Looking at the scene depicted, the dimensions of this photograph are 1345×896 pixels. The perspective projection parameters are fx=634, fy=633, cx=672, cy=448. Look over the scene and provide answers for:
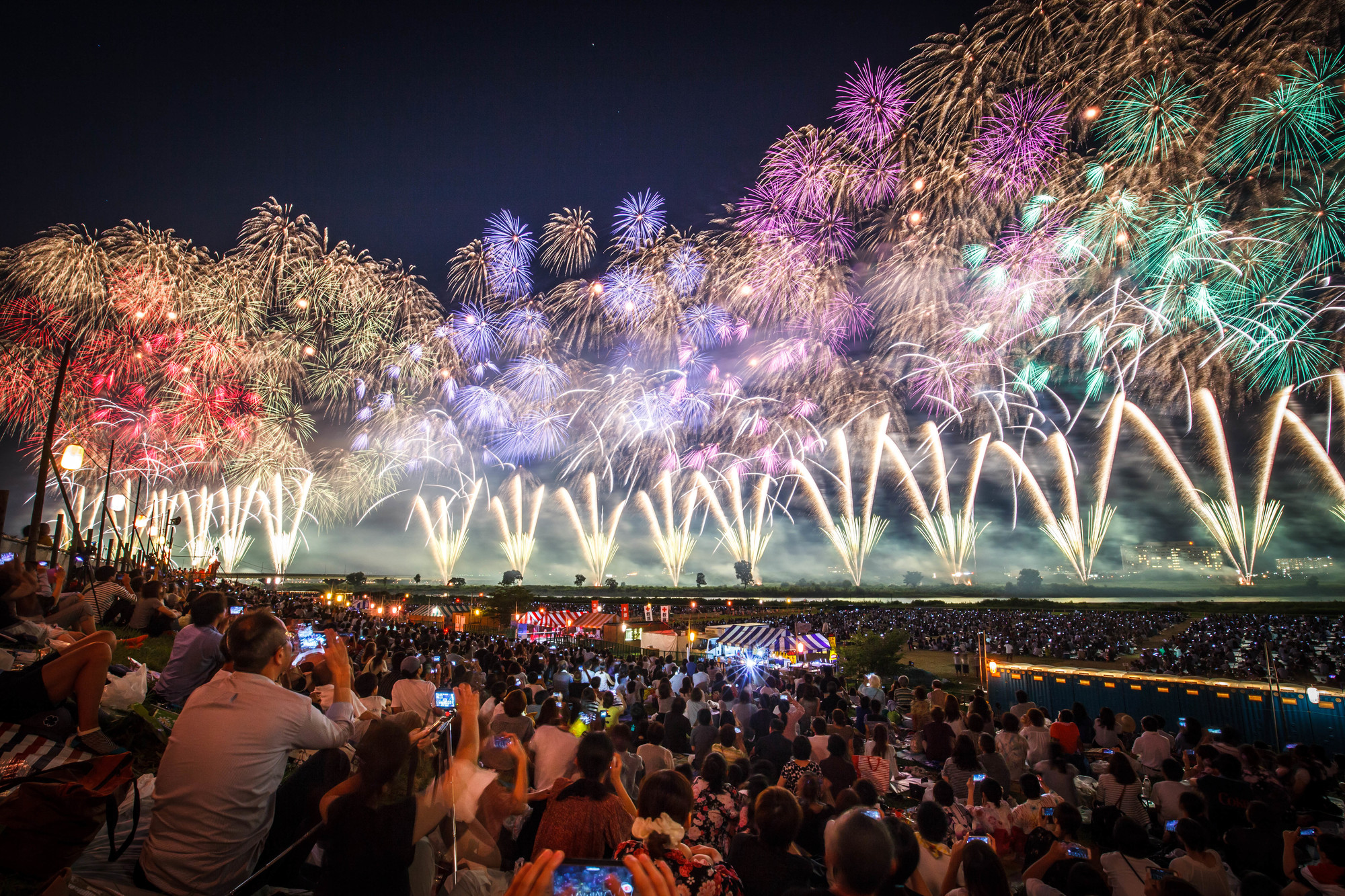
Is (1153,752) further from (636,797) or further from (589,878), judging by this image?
(589,878)

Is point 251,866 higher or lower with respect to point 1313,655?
higher

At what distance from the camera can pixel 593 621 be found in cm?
3173

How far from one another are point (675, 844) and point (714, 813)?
167 cm

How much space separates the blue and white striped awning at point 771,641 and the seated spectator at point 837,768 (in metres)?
14.9

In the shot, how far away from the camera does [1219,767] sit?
7.35m

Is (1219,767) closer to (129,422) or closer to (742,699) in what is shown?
(742,699)

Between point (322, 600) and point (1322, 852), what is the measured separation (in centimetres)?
5495

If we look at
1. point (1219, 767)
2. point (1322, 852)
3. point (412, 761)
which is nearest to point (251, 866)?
point (412, 761)

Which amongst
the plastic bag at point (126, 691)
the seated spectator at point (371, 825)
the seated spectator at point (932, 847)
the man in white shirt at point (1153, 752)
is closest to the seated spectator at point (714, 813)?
the seated spectator at point (932, 847)

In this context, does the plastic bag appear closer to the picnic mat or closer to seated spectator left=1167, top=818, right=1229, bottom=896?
the picnic mat

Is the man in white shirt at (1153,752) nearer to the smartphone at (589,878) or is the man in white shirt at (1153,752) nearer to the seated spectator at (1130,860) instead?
the seated spectator at (1130,860)

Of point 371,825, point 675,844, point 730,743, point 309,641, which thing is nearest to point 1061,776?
point 730,743

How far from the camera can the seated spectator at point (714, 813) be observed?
14.4ft

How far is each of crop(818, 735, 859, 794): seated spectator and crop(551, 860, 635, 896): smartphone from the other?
4816 mm
